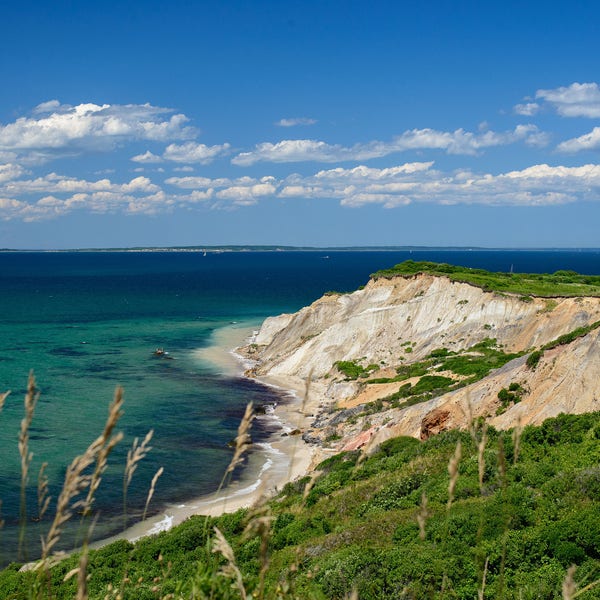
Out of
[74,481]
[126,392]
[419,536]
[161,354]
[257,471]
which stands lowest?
[257,471]

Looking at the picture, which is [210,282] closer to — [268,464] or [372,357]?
[372,357]

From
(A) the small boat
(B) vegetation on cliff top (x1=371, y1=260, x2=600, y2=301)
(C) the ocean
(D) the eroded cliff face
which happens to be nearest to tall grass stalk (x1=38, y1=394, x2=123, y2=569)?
(C) the ocean

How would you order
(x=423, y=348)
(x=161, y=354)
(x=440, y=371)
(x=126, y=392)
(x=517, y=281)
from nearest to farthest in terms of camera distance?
(x=440, y=371), (x=126, y=392), (x=423, y=348), (x=517, y=281), (x=161, y=354)

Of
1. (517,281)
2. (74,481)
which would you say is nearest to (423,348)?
(517,281)

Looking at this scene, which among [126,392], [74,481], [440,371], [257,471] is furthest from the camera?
[126,392]

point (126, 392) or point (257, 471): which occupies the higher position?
point (126, 392)

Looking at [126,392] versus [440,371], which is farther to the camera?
[126,392]

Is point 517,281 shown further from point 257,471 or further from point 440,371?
point 257,471

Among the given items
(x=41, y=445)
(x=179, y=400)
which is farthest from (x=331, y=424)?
(x=41, y=445)
